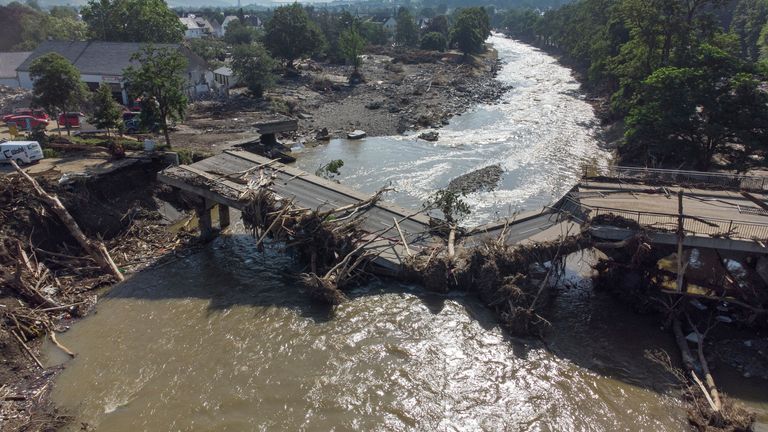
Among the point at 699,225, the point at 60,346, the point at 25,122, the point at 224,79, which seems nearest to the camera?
the point at 60,346

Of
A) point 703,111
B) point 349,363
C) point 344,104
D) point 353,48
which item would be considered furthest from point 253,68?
point 349,363

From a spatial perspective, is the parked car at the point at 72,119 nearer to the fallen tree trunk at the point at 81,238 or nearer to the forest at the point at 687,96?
the fallen tree trunk at the point at 81,238

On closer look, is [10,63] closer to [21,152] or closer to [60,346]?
[21,152]

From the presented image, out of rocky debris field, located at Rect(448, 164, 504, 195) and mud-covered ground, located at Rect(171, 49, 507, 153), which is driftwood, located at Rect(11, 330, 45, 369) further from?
rocky debris field, located at Rect(448, 164, 504, 195)

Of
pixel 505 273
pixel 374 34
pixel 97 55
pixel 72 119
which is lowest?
pixel 505 273

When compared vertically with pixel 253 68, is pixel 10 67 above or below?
below

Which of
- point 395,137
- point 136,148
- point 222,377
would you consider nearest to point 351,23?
point 395,137

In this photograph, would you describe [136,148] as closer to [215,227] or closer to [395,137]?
[215,227]

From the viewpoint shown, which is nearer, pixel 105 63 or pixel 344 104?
pixel 105 63

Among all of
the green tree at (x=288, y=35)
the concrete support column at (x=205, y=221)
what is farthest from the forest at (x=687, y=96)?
the green tree at (x=288, y=35)
